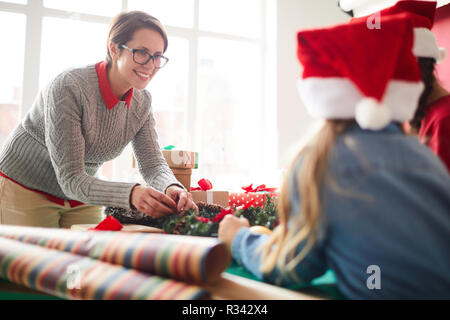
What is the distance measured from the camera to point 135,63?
1555 millimetres

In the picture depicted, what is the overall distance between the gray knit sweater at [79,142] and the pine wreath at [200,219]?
6 centimetres

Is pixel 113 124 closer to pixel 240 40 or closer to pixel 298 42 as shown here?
pixel 298 42

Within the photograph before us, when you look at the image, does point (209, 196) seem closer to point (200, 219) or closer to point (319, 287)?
point (200, 219)

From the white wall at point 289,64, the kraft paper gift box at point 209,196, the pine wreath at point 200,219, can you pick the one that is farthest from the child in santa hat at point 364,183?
the white wall at point 289,64

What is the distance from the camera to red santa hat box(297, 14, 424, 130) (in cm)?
66

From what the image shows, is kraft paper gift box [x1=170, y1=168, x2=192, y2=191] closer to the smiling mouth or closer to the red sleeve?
the smiling mouth

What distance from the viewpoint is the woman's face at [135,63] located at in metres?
1.56

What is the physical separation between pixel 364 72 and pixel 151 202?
0.86 meters

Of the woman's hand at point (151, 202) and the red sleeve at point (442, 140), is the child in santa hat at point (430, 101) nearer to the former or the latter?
the red sleeve at point (442, 140)

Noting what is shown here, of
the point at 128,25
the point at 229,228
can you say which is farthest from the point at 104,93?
the point at 229,228

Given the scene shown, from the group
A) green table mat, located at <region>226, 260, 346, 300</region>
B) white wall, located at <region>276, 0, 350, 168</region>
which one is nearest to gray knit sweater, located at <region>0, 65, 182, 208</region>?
green table mat, located at <region>226, 260, 346, 300</region>

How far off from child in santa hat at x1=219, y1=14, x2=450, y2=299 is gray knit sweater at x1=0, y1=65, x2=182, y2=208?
32.5 inches

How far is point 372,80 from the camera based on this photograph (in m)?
0.66
